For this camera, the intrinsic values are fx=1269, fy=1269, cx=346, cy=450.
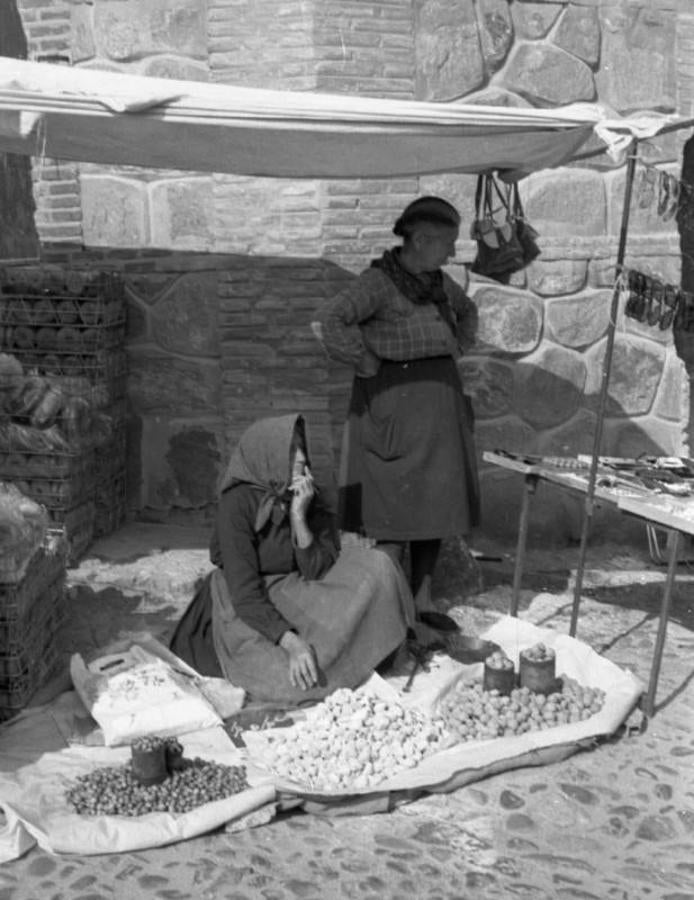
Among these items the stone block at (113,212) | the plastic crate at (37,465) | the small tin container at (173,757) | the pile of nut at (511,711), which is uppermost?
the stone block at (113,212)

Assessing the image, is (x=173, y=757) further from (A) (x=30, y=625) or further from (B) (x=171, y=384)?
(B) (x=171, y=384)

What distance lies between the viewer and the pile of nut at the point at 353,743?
402cm

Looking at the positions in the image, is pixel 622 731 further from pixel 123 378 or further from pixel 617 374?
pixel 123 378

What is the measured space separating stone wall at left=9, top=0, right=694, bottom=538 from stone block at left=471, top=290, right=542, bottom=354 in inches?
0.4

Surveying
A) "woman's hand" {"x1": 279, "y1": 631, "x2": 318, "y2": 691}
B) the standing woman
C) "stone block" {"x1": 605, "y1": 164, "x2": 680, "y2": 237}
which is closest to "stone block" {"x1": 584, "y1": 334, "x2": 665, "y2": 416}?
"stone block" {"x1": 605, "y1": 164, "x2": 680, "y2": 237}

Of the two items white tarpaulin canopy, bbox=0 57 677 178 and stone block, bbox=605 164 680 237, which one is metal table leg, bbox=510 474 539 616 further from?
stone block, bbox=605 164 680 237

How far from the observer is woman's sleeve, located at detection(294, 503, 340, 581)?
4.80 m

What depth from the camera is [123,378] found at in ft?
22.1

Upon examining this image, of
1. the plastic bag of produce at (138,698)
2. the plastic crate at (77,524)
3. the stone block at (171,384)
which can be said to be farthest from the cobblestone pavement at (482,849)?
the stone block at (171,384)

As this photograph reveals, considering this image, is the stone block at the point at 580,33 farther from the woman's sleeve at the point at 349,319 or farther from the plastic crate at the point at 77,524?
the plastic crate at the point at 77,524

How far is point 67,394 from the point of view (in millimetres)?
6219

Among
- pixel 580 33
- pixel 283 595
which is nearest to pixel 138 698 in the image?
pixel 283 595

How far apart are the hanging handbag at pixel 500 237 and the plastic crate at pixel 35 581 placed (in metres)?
2.16

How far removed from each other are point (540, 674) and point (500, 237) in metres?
1.94
